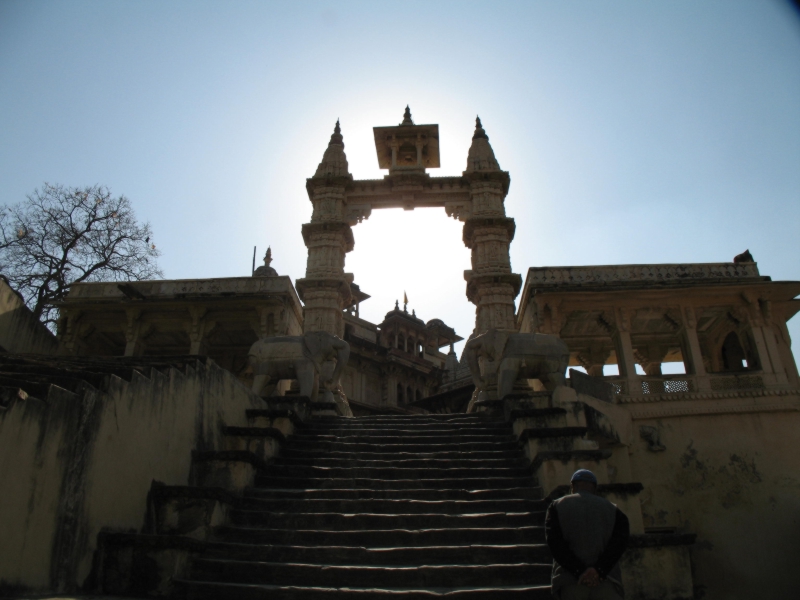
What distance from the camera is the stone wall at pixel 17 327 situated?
11766 mm

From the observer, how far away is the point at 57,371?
6469 millimetres

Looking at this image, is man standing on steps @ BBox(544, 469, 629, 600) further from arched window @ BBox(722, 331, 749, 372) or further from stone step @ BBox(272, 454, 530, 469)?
arched window @ BBox(722, 331, 749, 372)

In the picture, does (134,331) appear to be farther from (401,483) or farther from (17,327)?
(401,483)

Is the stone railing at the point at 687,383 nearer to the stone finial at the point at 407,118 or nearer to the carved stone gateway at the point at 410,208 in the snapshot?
the carved stone gateway at the point at 410,208

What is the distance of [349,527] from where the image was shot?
6203 millimetres

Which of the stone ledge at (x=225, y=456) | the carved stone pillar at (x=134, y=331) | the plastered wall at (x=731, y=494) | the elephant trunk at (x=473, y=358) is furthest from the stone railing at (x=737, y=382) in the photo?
the carved stone pillar at (x=134, y=331)

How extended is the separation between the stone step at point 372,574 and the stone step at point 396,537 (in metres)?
0.59

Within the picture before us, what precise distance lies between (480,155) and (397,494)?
14725 mm

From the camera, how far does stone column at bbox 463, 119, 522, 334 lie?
55.2ft

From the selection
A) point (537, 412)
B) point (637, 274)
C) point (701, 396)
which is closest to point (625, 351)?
point (701, 396)

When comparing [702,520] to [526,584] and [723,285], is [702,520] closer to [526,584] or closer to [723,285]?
[723,285]

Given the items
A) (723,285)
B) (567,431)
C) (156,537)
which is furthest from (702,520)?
(156,537)

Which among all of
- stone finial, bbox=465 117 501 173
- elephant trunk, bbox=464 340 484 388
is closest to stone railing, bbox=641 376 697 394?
elephant trunk, bbox=464 340 484 388

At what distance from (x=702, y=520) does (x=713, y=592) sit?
175 centimetres
